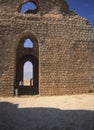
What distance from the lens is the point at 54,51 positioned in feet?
45.0

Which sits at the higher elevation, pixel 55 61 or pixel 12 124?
pixel 55 61

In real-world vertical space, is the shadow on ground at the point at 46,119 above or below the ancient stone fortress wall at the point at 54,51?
below

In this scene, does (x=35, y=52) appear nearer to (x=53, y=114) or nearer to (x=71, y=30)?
(x=71, y=30)

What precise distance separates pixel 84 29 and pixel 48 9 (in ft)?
9.19

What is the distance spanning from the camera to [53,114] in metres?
8.09

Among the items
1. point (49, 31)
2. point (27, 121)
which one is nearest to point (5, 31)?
point (49, 31)

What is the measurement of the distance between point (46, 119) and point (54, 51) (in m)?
6.78

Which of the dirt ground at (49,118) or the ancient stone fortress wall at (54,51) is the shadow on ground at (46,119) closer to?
the dirt ground at (49,118)

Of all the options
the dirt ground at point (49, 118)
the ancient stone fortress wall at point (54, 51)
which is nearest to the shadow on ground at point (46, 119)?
the dirt ground at point (49, 118)

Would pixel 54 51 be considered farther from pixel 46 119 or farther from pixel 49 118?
pixel 46 119

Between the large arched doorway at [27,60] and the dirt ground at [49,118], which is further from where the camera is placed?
the large arched doorway at [27,60]

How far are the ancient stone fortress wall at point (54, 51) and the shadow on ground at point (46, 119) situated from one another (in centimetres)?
Answer: 460

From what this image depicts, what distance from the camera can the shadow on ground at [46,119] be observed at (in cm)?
652

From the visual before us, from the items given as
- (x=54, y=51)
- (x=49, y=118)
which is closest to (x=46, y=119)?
(x=49, y=118)
